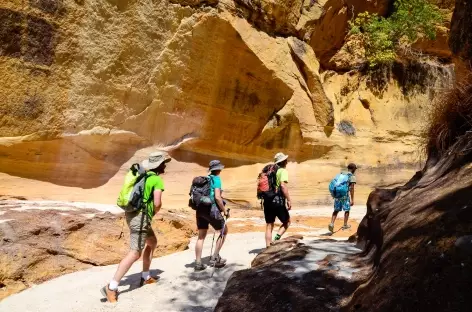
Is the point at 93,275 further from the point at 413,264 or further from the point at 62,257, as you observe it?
the point at 413,264

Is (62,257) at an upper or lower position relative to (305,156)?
lower

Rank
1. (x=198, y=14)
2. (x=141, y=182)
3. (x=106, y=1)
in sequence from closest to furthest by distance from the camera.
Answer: (x=141, y=182) < (x=106, y=1) < (x=198, y=14)

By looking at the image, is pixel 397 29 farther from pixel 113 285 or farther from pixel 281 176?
pixel 113 285

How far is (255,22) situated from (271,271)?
365 inches

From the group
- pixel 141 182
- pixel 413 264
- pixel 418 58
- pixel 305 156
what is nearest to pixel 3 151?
pixel 141 182

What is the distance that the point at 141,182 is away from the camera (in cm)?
446

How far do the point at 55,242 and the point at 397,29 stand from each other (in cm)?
1321

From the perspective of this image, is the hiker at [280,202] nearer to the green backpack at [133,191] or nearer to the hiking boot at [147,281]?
the hiking boot at [147,281]

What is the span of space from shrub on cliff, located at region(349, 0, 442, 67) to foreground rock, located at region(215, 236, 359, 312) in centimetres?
1192

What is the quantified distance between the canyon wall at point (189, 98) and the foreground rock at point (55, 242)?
134 inches

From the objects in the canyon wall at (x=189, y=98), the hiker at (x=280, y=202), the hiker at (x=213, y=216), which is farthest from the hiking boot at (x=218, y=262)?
the canyon wall at (x=189, y=98)

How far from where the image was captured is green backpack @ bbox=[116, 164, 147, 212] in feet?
14.4

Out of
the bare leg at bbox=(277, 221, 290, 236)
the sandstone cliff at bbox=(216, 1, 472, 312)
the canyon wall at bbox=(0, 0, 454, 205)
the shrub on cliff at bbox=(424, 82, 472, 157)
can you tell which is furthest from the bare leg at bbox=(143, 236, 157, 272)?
the canyon wall at bbox=(0, 0, 454, 205)

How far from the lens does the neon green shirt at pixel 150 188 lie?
4.45 meters
